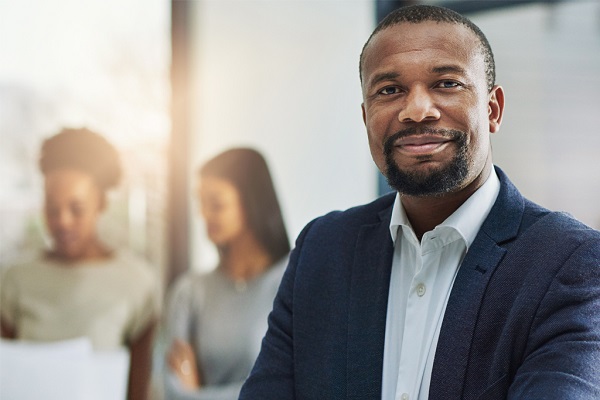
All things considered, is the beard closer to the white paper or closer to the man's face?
the man's face

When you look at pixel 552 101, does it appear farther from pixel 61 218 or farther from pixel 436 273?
pixel 61 218

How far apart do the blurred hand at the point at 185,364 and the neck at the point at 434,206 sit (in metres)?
1.72

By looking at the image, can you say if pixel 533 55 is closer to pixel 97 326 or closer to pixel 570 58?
pixel 570 58

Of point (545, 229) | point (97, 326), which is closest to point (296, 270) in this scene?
point (545, 229)

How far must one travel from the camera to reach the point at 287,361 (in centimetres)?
107

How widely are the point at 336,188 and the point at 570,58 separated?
97 centimetres

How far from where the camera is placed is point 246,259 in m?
2.71

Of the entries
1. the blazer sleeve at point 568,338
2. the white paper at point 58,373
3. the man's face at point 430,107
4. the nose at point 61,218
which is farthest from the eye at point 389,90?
the nose at point 61,218

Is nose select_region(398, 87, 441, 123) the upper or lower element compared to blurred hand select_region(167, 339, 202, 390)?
upper

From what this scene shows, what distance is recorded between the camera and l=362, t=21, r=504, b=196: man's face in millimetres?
942

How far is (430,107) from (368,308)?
12.1 inches

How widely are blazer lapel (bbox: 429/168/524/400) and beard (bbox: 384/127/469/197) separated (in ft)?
0.25

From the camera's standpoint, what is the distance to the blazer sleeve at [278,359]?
105cm

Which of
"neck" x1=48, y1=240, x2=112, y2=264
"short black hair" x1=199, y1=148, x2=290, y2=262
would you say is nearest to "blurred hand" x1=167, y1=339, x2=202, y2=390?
"short black hair" x1=199, y1=148, x2=290, y2=262
